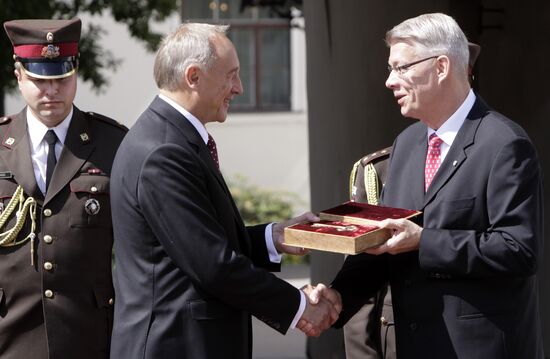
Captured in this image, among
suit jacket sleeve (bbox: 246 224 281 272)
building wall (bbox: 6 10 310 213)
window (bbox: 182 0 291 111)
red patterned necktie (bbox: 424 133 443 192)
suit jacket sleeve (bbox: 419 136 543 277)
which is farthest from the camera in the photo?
window (bbox: 182 0 291 111)

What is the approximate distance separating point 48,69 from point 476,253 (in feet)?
5.82

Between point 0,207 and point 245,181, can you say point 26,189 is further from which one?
point 245,181

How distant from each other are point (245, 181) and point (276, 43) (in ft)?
8.89

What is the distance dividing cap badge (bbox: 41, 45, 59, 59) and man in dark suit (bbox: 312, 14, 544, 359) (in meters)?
1.35

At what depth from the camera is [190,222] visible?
3328 mm

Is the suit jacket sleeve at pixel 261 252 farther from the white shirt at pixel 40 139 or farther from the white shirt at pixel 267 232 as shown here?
the white shirt at pixel 40 139

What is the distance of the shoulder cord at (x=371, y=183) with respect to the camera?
4504 mm

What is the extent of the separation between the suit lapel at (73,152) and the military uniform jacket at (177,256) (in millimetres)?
690

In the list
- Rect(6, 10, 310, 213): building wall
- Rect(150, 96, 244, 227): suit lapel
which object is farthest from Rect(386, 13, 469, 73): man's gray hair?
Rect(6, 10, 310, 213): building wall

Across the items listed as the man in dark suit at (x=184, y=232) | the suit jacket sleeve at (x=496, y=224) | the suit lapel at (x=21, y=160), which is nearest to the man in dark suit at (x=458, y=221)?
the suit jacket sleeve at (x=496, y=224)

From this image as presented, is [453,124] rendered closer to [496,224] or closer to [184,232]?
[496,224]

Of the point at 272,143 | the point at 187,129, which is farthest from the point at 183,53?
the point at 272,143

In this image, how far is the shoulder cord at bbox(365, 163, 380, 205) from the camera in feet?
14.8

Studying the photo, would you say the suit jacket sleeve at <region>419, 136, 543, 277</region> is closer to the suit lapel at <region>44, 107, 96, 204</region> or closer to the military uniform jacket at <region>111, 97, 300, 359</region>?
the military uniform jacket at <region>111, 97, 300, 359</region>
